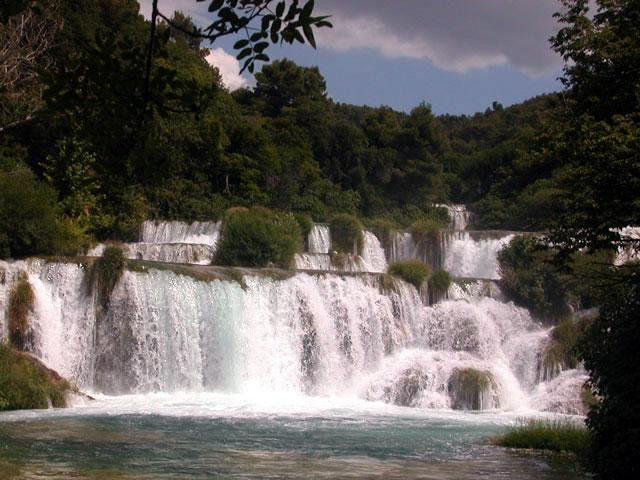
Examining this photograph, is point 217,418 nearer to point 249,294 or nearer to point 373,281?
point 249,294

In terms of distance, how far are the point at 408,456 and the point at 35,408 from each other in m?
7.81

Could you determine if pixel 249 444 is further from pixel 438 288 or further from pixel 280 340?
pixel 438 288

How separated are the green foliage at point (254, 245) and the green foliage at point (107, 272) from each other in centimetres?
719

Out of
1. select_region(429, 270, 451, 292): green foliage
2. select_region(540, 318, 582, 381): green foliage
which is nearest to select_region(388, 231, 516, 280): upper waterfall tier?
select_region(429, 270, 451, 292): green foliage

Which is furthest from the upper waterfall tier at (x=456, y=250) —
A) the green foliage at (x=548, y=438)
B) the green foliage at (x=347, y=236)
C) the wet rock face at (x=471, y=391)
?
the green foliage at (x=548, y=438)

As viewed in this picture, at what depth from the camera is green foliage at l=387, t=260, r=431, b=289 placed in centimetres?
2678

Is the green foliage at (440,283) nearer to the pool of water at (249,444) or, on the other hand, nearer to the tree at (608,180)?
the pool of water at (249,444)

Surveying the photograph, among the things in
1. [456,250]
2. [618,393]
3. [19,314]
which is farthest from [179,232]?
[618,393]

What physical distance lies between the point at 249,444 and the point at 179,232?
63.5 feet

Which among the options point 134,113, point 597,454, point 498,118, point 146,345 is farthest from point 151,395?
point 498,118

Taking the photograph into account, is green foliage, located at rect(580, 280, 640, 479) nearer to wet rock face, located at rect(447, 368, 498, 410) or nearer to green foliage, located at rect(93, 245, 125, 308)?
wet rock face, located at rect(447, 368, 498, 410)

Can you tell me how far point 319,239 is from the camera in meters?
34.2

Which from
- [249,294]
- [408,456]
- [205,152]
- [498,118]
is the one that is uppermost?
[498,118]

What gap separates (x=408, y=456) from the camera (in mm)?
12391
